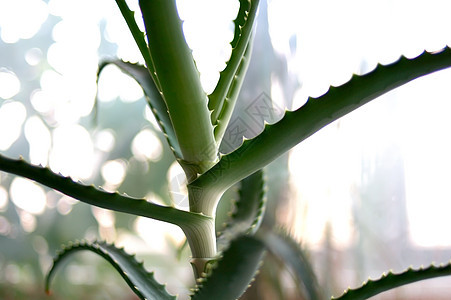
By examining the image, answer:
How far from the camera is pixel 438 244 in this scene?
2.33ft

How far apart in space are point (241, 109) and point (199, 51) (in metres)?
0.16

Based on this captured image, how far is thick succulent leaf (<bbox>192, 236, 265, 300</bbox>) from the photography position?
26 centimetres

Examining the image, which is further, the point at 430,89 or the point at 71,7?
the point at 71,7

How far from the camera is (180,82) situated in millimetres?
313

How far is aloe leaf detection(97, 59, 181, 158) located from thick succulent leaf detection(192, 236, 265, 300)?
0.12 m

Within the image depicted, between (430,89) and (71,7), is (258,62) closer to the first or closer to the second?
(430,89)

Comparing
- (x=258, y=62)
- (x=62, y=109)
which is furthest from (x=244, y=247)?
(x=62, y=109)

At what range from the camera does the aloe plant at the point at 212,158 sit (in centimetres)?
27

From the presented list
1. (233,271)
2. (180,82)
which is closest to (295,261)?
(233,271)

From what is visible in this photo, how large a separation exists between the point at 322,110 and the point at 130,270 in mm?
206

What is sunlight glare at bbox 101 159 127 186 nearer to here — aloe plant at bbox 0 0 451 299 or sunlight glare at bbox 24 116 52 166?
sunlight glare at bbox 24 116 52 166

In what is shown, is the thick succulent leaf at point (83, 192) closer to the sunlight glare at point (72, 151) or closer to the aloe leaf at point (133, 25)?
the aloe leaf at point (133, 25)

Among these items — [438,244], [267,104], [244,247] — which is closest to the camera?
[244,247]

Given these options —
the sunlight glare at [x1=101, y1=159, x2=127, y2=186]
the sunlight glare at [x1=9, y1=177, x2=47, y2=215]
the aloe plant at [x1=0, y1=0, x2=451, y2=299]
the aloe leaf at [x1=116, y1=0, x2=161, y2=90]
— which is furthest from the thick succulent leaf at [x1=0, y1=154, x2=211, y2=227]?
the sunlight glare at [x1=9, y1=177, x2=47, y2=215]
